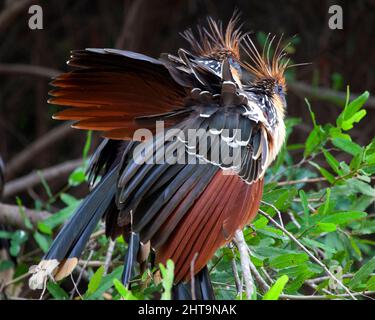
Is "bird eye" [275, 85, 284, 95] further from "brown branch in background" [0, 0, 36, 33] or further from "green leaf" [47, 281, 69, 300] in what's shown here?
"brown branch in background" [0, 0, 36, 33]

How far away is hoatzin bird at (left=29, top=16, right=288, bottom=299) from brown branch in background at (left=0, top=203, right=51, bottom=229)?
101 centimetres

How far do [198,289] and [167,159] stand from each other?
379 mm

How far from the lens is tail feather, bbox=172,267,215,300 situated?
2066mm

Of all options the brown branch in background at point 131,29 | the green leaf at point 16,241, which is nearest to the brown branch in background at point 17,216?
the green leaf at point 16,241

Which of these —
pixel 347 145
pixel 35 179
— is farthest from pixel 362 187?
pixel 35 179

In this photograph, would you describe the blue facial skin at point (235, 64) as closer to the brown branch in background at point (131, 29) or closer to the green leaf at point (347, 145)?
the green leaf at point (347, 145)

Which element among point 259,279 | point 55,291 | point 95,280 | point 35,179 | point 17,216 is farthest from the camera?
point 35,179

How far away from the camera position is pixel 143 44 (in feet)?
16.7

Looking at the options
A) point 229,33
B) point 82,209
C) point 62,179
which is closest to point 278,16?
point 62,179

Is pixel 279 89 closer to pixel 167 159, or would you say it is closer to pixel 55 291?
pixel 167 159

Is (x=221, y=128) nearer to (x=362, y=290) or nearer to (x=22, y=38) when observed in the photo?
(x=362, y=290)
